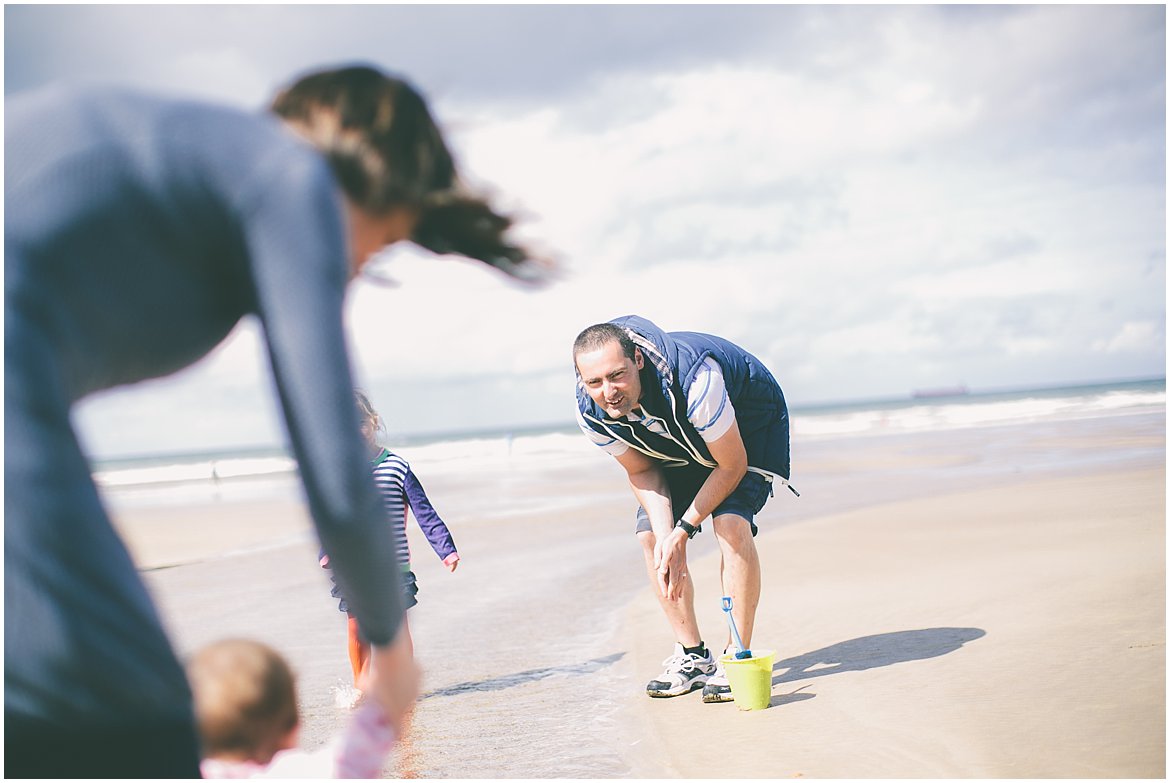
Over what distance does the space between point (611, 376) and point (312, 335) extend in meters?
3.38

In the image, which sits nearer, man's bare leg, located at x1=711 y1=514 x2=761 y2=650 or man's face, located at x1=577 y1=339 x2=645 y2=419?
man's face, located at x1=577 y1=339 x2=645 y2=419

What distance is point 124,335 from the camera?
1293mm

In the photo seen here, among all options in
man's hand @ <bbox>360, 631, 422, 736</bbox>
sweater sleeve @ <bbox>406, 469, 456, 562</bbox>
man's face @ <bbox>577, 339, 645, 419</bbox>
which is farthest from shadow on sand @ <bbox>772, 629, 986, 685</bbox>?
man's hand @ <bbox>360, 631, 422, 736</bbox>

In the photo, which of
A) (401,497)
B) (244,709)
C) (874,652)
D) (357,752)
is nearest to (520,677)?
(401,497)

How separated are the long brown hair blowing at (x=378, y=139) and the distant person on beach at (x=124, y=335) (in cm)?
8

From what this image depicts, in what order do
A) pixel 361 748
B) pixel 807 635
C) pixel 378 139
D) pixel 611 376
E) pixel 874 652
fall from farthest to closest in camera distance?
pixel 807 635
pixel 874 652
pixel 611 376
pixel 361 748
pixel 378 139

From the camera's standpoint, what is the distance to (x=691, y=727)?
15.0ft

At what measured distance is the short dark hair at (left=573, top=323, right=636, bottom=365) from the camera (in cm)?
462

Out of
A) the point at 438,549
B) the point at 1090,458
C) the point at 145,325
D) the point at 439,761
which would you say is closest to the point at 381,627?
the point at 145,325

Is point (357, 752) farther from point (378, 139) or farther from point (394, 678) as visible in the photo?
point (378, 139)

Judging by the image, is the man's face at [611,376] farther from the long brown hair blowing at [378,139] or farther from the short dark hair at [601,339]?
the long brown hair blowing at [378,139]

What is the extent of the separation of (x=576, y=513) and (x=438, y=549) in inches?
357

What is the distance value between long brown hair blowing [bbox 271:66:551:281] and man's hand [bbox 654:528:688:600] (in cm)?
350

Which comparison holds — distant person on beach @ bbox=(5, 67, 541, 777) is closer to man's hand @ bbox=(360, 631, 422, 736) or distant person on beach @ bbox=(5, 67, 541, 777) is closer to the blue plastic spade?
man's hand @ bbox=(360, 631, 422, 736)
